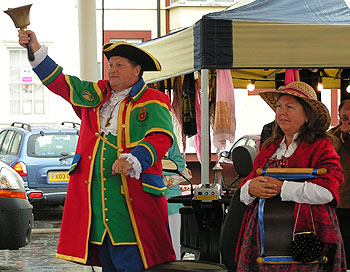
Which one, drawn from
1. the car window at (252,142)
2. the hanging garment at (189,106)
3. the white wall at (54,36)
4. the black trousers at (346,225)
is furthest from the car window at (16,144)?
the black trousers at (346,225)

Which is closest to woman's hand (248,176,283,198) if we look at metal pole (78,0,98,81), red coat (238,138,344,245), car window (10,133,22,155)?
red coat (238,138,344,245)

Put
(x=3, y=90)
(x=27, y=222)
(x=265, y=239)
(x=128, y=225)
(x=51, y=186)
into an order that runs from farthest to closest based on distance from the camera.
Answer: (x=3, y=90)
(x=51, y=186)
(x=27, y=222)
(x=128, y=225)
(x=265, y=239)

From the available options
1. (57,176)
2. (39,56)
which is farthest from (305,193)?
(57,176)

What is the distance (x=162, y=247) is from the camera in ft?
18.3

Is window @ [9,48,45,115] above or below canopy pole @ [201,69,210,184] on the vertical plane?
above

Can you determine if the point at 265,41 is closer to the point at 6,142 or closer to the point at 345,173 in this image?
the point at 345,173

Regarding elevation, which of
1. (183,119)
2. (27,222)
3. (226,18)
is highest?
(226,18)

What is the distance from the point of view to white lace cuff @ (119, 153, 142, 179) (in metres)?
5.17

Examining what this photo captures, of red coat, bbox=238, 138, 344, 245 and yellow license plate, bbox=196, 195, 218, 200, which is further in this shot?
yellow license plate, bbox=196, 195, 218, 200

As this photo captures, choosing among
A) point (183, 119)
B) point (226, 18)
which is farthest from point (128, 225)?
point (183, 119)

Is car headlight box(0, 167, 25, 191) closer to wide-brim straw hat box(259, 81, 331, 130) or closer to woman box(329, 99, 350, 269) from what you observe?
woman box(329, 99, 350, 269)

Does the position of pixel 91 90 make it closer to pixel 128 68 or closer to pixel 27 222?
pixel 128 68

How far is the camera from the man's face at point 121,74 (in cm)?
566

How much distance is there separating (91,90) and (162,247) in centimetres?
116
